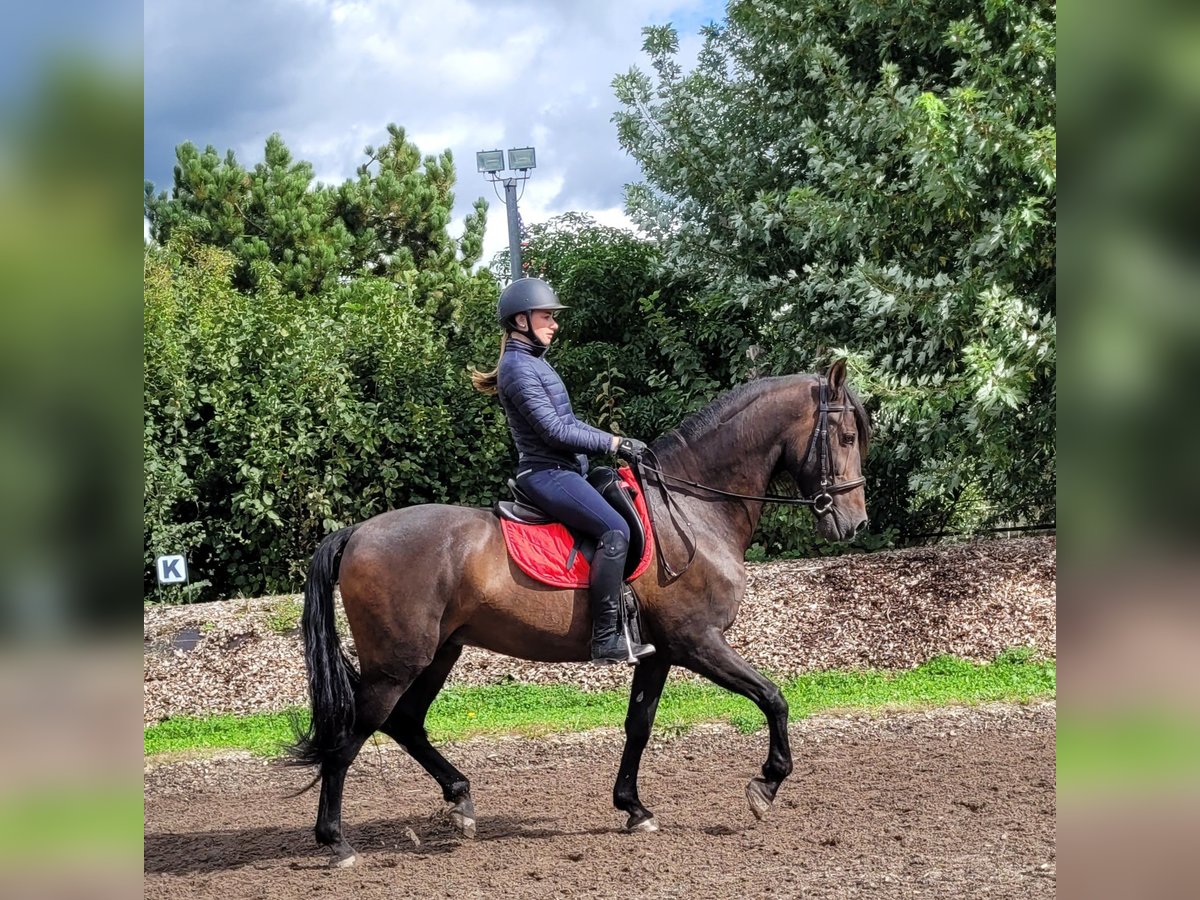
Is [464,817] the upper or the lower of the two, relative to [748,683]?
lower

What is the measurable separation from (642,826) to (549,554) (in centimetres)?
157

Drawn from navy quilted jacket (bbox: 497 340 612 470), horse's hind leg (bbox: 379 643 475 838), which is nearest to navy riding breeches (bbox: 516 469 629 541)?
navy quilted jacket (bbox: 497 340 612 470)

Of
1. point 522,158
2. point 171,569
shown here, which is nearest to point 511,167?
point 522,158

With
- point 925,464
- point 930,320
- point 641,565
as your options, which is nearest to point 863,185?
point 930,320

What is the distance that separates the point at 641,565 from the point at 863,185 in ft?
20.0

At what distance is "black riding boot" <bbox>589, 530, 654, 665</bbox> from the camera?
535 centimetres

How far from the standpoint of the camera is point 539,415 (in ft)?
17.9

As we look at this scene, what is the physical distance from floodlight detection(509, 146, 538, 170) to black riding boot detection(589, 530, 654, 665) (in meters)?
12.5

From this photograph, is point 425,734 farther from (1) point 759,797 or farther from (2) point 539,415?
(2) point 539,415

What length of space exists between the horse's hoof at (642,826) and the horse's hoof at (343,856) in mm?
1426

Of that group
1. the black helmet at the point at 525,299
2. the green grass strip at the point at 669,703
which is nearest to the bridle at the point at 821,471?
the black helmet at the point at 525,299
